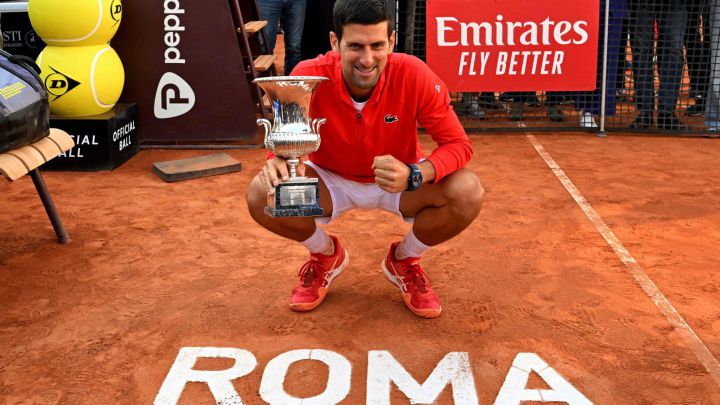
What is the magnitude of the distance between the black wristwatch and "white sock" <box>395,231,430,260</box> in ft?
1.44

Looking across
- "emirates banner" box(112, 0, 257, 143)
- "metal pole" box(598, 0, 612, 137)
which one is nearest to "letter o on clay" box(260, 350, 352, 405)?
"emirates banner" box(112, 0, 257, 143)

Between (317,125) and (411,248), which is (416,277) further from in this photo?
(317,125)

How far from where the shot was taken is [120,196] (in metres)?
5.56

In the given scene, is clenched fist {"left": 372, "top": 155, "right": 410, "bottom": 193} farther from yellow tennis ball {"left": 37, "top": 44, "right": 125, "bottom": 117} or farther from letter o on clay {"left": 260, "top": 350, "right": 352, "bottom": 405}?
yellow tennis ball {"left": 37, "top": 44, "right": 125, "bottom": 117}

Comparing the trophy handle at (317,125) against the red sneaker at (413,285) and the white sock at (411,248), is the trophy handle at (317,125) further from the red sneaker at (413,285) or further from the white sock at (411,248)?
the red sneaker at (413,285)

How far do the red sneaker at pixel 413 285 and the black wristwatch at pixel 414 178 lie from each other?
581 mm

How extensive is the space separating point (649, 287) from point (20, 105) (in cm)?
320

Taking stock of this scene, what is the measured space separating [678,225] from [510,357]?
213 cm

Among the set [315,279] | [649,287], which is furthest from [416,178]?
[649,287]

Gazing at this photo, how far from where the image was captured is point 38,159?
4129 millimetres

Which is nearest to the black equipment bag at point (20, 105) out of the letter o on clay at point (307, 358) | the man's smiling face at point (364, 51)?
the man's smiling face at point (364, 51)

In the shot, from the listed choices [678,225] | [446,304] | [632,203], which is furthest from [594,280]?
[632,203]

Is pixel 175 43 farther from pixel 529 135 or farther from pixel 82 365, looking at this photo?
pixel 82 365

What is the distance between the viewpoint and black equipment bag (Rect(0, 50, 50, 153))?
3.94 metres
